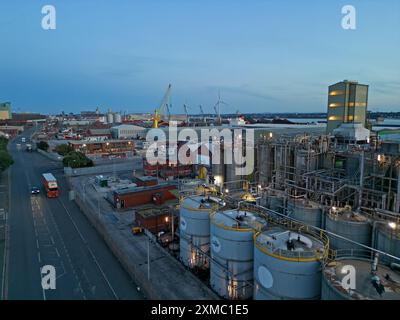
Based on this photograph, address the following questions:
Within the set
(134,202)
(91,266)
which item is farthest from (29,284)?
(134,202)

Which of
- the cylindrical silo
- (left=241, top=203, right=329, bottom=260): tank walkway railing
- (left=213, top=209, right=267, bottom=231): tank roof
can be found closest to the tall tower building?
(left=241, top=203, right=329, bottom=260): tank walkway railing

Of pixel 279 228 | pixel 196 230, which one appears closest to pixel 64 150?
pixel 196 230

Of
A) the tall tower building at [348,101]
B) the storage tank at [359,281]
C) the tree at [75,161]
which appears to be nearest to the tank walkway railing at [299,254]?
the storage tank at [359,281]

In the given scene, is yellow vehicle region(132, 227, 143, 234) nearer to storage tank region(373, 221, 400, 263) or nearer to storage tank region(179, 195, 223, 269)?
storage tank region(179, 195, 223, 269)

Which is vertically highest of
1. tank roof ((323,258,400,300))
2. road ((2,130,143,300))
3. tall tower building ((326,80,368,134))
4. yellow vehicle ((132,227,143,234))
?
tall tower building ((326,80,368,134))

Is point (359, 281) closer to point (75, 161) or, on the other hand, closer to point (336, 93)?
point (75, 161)

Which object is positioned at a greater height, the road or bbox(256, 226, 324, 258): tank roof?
bbox(256, 226, 324, 258): tank roof

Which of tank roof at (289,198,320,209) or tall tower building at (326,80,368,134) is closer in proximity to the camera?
tank roof at (289,198,320,209)
